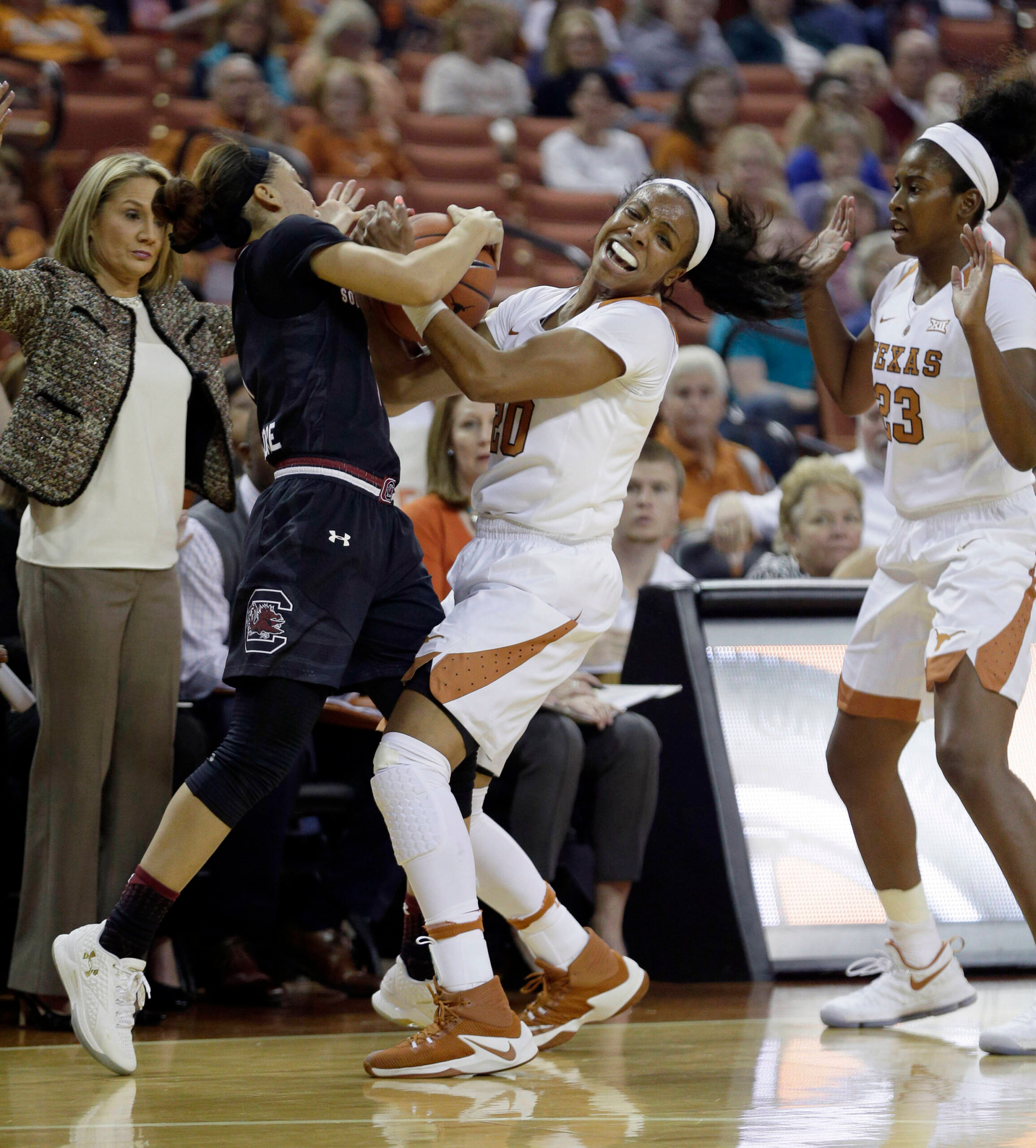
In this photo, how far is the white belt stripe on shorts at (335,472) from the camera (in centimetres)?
300

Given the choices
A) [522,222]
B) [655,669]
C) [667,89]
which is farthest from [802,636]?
[667,89]

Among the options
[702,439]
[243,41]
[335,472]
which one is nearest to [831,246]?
[335,472]

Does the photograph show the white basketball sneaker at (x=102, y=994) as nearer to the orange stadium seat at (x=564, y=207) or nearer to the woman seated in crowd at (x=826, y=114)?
the orange stadium seat at (x=564, y=207)

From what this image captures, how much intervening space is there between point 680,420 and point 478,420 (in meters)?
2.20

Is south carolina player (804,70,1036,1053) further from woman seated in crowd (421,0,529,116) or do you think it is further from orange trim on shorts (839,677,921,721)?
woman seated in crowd (421,0,529,116)

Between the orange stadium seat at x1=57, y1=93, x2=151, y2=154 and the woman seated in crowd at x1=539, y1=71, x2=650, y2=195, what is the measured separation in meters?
2.45

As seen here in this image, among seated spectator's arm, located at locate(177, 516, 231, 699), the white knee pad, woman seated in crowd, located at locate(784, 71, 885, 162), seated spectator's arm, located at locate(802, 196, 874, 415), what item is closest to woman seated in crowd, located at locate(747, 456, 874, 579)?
seated spectator's arm, located at locate(802, 196, 874, 415)

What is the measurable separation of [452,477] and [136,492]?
1.10 m

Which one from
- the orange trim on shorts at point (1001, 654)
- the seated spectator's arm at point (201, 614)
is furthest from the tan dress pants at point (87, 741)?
the orange trim on shorts at point (1001, 654)

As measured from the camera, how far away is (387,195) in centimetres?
824

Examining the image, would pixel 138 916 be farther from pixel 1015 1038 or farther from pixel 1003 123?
pixel 1003 123

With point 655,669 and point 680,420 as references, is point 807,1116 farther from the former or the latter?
point 680,420

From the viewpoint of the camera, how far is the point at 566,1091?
285cm

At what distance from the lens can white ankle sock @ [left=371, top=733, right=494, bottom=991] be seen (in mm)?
2867
